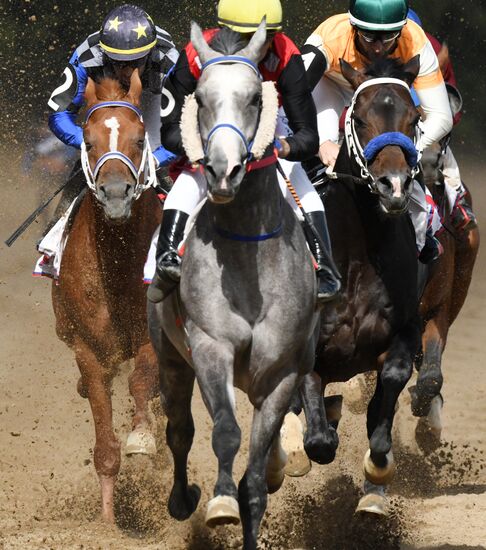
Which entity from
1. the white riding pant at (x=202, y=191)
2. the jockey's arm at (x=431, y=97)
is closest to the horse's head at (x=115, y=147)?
the white riding pant at (x=202, y=191)

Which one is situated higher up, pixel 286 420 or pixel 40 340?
pixel 286 420

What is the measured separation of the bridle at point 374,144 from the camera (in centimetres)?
699

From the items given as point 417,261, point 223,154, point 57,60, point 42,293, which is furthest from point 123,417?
point 57,60

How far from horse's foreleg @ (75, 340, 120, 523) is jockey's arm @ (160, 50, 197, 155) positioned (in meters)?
1.83

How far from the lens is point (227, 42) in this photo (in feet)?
20.4

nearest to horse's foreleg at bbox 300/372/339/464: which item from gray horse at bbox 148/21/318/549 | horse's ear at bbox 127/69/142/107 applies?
gray horse at bbox 148/21/318/549

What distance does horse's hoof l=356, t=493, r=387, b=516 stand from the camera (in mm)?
7328

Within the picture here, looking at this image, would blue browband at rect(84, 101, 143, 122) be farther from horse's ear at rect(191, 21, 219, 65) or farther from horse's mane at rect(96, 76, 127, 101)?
horse's ear at rect(191, 21, 219, 65)

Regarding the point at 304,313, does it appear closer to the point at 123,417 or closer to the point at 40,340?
the point at 123,417

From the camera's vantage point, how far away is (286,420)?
761cm

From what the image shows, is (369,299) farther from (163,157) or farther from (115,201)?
(163,157)

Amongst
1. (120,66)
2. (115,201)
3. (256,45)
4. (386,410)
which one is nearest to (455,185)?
(120,66)

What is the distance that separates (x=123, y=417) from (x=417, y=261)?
2.53 m

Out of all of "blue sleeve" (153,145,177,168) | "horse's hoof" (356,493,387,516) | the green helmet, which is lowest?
"horse's hoof" (356,493,387,516)
